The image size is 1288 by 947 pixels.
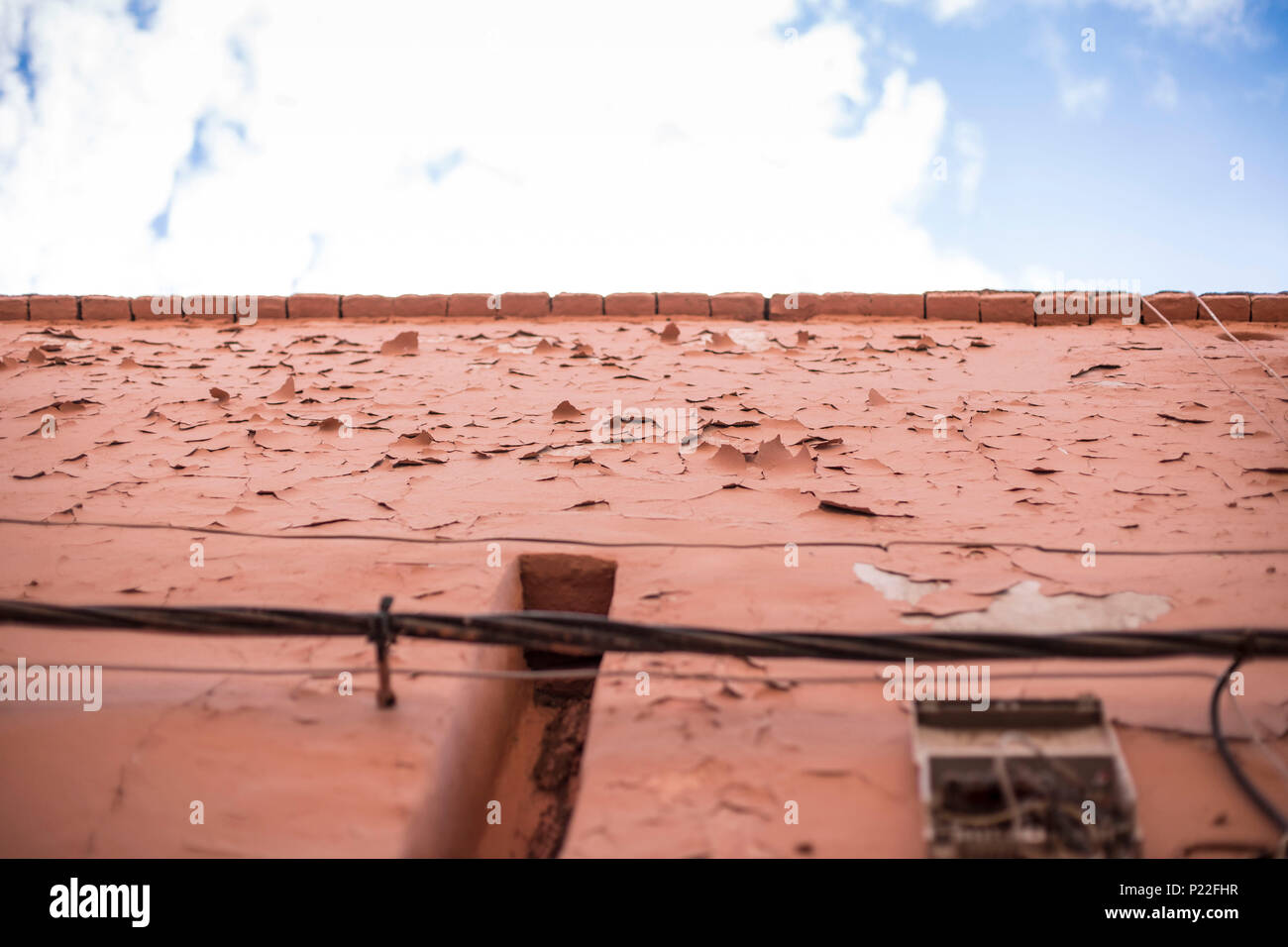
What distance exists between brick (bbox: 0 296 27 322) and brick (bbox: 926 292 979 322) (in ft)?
18.8

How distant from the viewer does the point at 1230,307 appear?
476 centimetres

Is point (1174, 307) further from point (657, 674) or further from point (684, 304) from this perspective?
point (657, 674)

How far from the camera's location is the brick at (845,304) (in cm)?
514

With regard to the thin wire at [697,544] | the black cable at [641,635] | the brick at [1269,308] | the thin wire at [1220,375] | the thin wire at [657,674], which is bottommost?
the thin wire at [657,674]

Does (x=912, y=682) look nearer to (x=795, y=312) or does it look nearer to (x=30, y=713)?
(x=30, y=713)

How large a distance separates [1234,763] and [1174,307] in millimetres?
3941

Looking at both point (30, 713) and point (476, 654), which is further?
point (476, 654)

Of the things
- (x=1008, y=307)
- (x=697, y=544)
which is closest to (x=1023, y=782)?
(x=697, y=544)

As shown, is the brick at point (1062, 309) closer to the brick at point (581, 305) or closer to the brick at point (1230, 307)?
the brick at point (1230, 307)

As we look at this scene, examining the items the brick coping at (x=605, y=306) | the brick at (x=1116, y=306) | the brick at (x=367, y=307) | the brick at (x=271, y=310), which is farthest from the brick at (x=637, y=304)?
the brick at (x=1116, y=306)

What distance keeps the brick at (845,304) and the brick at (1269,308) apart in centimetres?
212
